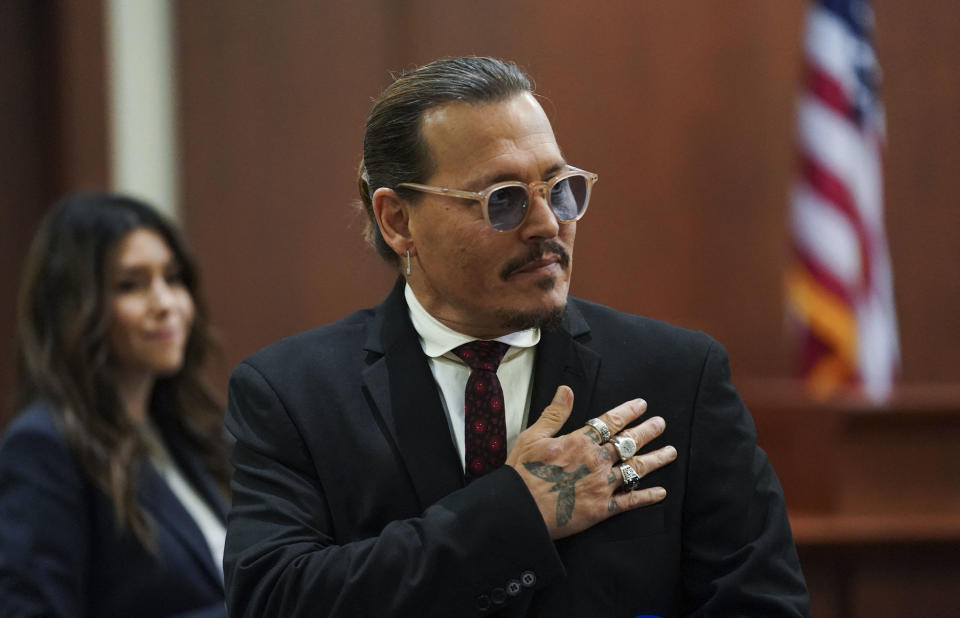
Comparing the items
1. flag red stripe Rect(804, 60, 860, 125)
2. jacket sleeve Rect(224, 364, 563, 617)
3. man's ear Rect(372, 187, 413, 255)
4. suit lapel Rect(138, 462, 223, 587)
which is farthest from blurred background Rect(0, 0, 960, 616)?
jacket sleeve Rect(224, 364, 563, 617)

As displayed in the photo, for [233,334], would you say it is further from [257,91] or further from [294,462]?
[294,462]

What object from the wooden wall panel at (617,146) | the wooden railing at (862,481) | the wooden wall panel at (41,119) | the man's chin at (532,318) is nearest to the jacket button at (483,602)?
the man's chin at (532,318)

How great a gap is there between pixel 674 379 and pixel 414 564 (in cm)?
49

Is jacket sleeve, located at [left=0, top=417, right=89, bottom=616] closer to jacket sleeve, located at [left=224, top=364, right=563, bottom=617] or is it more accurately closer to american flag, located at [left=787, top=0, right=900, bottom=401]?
jacket sleeve, located at [left=224, top=364, right=563, bottom=617]

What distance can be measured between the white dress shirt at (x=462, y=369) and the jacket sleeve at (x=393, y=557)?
0.56 feet

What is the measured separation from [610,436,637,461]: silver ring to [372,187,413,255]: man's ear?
0.45 meters

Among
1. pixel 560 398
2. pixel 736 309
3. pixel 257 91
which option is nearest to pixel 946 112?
pixel 736 309

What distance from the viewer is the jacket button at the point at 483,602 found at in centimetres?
149

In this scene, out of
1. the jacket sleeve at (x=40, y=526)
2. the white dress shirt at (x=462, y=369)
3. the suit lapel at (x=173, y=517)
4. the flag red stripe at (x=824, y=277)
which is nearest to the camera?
the white dress shirt at (x=462, y=369)

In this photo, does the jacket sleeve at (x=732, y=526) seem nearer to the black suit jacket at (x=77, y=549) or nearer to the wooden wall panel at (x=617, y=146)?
the black suit jacket at (x=77, y=549)

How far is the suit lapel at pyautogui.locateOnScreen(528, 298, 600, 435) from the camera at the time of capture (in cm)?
166

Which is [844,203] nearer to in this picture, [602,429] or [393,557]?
[602,429]

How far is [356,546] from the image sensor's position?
1532 millimetres

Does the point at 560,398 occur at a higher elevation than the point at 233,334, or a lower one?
higher
